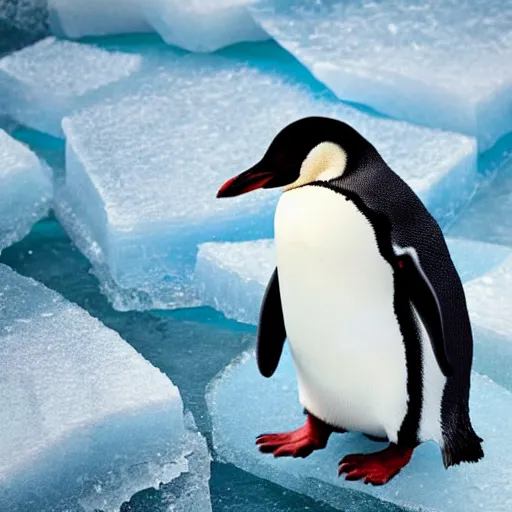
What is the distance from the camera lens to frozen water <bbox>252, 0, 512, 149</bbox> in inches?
89.9

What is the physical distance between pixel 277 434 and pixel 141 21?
5.26ft

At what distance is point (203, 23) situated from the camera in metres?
2.57

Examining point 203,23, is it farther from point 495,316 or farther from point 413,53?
point 495,316

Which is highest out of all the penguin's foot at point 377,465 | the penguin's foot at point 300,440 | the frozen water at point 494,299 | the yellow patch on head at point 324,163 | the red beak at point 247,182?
the yellow patch on head at point 324,163

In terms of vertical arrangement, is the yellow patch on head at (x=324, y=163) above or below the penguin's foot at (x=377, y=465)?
above

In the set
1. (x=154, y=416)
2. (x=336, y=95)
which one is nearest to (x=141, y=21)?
(x=336, y=95)

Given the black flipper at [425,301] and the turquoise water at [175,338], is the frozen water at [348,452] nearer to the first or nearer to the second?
the turquoise water at [175,338]

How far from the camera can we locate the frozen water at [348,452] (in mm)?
1390

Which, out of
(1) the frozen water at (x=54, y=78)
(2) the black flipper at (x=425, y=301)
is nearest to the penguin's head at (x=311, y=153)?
(2) the black flipper at (x=425, y=301)

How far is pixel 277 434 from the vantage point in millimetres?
1492

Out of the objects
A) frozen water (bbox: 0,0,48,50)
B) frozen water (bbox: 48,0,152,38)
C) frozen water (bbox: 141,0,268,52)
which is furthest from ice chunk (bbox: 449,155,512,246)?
frozen water (bbox: 0,0,48,50)

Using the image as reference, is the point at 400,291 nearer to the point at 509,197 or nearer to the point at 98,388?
the point at 98,388

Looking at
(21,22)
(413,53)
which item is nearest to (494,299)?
(413,53)

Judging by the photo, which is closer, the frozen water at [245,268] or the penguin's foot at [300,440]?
the penguin's foot at [300,440]
